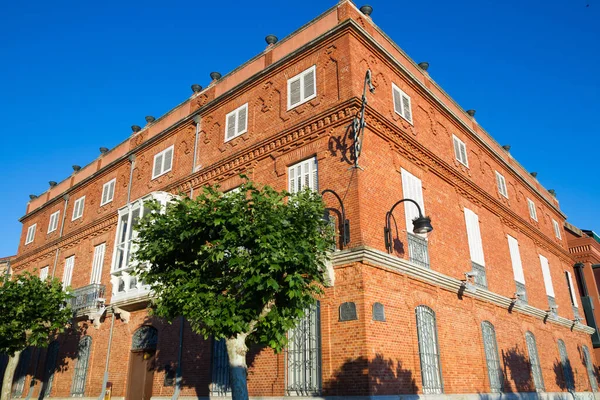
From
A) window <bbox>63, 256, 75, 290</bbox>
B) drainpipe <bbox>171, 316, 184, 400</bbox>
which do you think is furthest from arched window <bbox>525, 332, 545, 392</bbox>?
window <bbox>63, 256, 75, 290</bbox>

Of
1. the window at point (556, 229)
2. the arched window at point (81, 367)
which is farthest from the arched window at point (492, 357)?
the arched window at point (81, 367)

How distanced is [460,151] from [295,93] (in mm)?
7187

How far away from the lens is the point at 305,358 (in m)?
11.4

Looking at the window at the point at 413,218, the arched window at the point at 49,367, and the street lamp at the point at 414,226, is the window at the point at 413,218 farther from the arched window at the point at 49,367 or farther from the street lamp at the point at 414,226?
the arched window at the point at 49,367

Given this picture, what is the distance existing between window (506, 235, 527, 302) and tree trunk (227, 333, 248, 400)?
12.7 m

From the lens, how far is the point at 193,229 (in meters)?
9.83

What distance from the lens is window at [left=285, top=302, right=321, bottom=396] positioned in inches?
437

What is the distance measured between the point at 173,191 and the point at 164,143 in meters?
2.60

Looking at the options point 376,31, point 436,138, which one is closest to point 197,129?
point 376,31

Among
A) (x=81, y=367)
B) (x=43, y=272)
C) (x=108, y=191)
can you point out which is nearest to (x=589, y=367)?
(x=81, y=367)

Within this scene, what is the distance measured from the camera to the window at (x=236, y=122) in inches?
638

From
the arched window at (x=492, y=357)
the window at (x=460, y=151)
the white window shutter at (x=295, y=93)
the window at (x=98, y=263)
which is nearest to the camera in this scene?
the white window shutter at (x=295, y=93)

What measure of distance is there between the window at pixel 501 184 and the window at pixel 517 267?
6.59 ft

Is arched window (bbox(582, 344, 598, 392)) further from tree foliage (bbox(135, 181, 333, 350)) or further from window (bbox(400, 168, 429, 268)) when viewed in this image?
tree foliage (bbox(135, 181, 333, 350))
